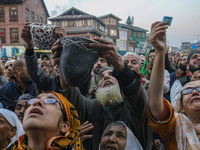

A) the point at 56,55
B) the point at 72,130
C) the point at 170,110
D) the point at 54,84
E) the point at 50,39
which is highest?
the point at 50,39

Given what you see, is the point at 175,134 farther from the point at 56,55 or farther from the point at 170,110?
the point at 56,55

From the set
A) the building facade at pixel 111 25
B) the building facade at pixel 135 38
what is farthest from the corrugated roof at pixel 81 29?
the building facade at pixel 135 38

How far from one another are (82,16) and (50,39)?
125ft

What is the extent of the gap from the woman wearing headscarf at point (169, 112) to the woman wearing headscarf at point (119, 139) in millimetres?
294

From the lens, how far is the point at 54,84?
7.73 feet

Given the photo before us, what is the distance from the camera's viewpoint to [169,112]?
1958mm

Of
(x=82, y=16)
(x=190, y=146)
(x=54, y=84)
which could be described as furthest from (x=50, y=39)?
(x=82, y=16)

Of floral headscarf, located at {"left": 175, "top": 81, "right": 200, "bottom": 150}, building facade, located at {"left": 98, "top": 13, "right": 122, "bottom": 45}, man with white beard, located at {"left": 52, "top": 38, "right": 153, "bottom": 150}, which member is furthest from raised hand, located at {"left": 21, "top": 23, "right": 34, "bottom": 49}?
building facade, located at {"left": 98, "top": 13, "right": 122, "bottom": 45}

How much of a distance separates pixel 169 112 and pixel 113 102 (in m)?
0.86

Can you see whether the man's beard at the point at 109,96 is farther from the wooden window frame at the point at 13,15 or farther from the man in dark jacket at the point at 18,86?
the wooden window frame at the point at 13,15

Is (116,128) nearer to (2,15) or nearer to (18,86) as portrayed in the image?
(18,86)

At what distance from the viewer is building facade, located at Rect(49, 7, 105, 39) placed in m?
37.0

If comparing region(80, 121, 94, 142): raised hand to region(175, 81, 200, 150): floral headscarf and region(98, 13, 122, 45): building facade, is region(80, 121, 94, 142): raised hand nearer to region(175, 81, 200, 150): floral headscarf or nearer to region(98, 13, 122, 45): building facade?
region(175, 81, 200, 150): floral headscarf

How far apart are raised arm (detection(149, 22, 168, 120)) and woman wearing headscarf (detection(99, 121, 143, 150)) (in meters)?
0.40
